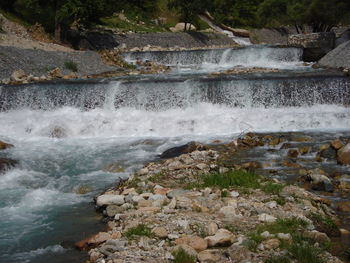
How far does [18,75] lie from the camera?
61.3 ft

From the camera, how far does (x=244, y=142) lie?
38.3ft

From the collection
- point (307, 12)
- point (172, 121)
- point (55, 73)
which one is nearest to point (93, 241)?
point (172, 121)

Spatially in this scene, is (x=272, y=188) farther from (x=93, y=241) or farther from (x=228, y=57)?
(x=228, y=57)

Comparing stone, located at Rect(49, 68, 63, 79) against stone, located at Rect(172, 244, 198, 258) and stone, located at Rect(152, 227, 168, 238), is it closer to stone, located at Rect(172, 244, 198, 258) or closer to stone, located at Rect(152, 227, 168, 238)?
stone, located at Rect(152, 227, 168, 238)

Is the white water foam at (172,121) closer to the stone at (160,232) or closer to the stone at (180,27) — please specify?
the stone at (160,232)

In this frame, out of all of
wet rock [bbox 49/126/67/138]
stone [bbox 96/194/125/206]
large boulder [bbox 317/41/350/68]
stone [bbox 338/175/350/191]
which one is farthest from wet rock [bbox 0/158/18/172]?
large boulder [bbox 317/41/350/68]

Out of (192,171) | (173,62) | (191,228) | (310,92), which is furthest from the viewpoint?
(173,62)

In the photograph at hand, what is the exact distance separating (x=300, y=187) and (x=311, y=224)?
193cm

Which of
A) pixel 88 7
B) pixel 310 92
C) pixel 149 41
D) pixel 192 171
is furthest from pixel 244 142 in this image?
pixel 149 41

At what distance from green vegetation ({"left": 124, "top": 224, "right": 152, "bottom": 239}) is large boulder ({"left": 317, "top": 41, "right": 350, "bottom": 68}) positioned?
16.6 metres

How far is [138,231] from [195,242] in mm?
828

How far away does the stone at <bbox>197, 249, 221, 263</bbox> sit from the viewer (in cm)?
509

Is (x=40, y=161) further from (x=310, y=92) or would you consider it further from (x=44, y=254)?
(x=310, y=92)

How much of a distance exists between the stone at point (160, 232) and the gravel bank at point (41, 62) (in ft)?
49.6
